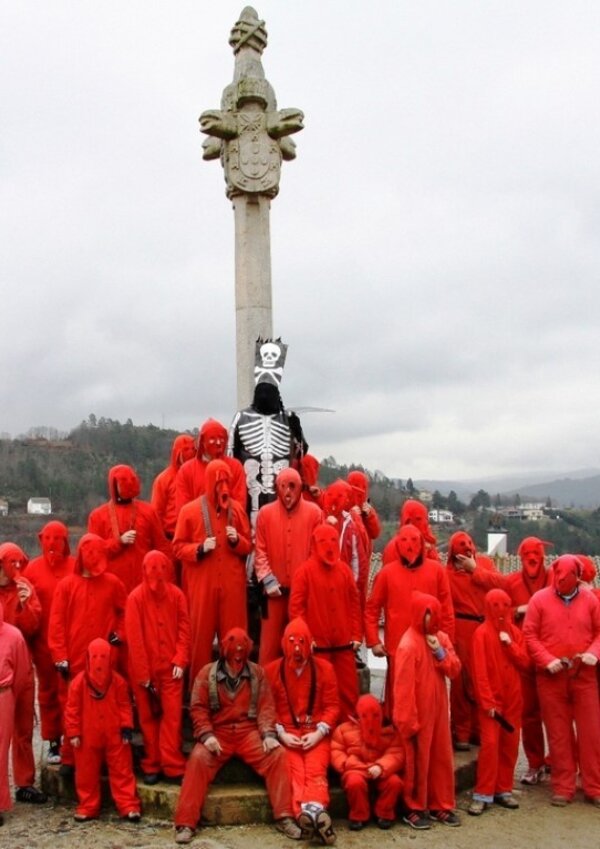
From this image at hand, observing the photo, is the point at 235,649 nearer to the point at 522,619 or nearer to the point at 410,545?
the point at 410,545

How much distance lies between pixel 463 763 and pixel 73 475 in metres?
34.3

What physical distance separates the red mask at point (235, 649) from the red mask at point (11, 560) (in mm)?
1677

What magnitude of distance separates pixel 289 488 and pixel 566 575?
2.05m

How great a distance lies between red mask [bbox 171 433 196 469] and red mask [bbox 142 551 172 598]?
144cm

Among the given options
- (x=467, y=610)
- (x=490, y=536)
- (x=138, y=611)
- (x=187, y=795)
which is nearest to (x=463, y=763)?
(x=467, y=610)

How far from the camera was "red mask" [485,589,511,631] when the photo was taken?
19.3 ft

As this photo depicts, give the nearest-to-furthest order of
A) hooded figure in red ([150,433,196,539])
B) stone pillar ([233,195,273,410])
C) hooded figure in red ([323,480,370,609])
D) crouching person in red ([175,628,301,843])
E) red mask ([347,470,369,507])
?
1. crouching person in red ([175,628,301,843])
2. hooded figure in red ([323,480,370,609])
3. hooded figure in red ([150,433,196,539])
4. red mask ([347,470,369,507])
5. stone pillar ([233,195,273,410])

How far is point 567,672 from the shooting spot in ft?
19.8

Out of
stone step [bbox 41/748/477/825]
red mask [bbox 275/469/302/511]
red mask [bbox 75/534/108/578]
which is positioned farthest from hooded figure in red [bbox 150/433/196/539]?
stone step [bbox 41/748/477/825]

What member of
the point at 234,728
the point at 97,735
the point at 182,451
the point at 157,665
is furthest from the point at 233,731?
the point at 182,451

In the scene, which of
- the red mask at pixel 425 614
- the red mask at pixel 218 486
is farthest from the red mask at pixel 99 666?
the red mask at pixel 425 614

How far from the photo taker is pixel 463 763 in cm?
619

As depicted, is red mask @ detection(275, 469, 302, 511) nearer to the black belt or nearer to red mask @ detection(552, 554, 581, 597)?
the black belt

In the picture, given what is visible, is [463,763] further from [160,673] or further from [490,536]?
[490,536]
